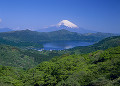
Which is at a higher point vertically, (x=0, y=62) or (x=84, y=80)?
(x=84, y=80)

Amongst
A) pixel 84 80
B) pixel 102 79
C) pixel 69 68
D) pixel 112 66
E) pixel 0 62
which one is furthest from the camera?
pixel 0 62

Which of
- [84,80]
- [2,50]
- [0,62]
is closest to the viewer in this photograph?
[84,80]

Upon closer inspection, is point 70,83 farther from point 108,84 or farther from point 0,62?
point 0,62

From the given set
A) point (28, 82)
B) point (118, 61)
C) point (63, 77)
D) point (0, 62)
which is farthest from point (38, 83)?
point (0, 62)

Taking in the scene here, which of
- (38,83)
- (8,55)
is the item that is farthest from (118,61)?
(8,55)

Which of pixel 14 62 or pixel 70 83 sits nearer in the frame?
pixel 70 83

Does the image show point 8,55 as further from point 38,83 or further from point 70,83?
point 70,83

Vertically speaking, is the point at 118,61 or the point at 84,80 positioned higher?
the point at 118,61

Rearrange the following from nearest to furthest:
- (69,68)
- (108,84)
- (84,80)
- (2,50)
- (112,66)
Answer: (108,84), (84,80), (112,66), (69,68), (2,50)

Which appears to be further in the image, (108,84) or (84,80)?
(84,80)
